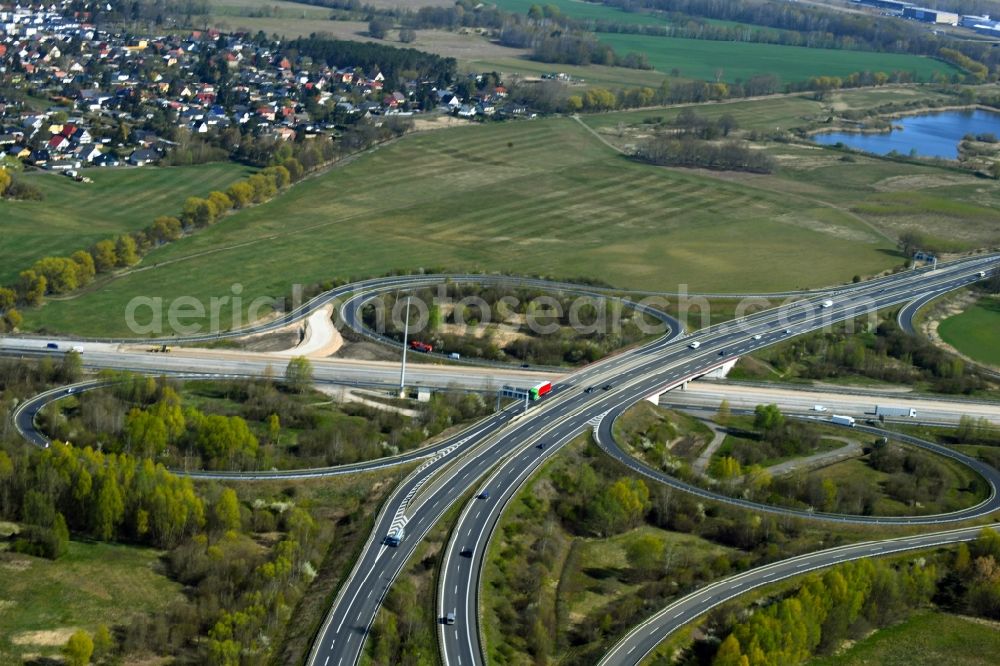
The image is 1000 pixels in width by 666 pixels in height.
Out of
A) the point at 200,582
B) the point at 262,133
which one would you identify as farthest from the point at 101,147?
the point at 200,582

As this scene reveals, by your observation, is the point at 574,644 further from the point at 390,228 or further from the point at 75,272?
the point at 390,228

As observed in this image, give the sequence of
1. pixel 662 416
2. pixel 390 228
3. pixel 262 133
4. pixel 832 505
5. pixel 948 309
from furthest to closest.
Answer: pixel 262 133 < pixel 390 228 < pixel 948 309 < pixel 662 416 < pixel 832 505

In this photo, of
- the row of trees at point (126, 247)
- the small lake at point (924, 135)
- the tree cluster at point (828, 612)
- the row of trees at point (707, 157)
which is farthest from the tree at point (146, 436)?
the small lake at point (924, 135)

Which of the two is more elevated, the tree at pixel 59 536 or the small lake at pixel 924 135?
the small lake at pixel 924 135

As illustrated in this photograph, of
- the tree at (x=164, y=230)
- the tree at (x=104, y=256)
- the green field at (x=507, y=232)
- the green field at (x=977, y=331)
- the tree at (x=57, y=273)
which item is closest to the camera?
the tree at (x=57, y=273)

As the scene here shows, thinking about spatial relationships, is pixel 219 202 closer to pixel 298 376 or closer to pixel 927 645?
pixel 298 376

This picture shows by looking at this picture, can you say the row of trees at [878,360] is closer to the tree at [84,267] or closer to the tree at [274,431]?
the tree at [274,431]
